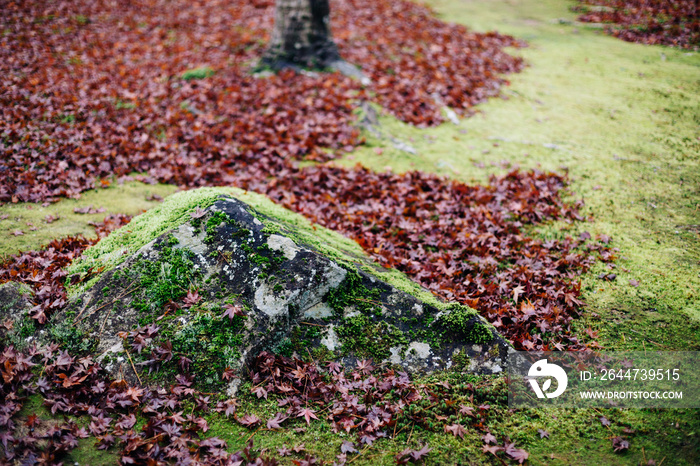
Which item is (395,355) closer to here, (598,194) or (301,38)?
(598,194)

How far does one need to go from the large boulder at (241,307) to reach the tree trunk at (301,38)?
7.09 meters

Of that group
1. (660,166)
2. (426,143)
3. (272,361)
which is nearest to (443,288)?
(272,361)

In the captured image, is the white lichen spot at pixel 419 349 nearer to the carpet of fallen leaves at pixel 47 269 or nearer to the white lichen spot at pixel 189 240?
the white lichen spot at pixel 189 240

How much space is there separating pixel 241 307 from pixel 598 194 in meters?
5.74

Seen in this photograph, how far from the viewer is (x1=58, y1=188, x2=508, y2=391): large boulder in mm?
3211

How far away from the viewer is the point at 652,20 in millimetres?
12859

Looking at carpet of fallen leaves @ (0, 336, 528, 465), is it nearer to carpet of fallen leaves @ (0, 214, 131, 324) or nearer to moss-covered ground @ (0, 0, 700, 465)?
moss-covered ground @ (0, 0, 700, 465)

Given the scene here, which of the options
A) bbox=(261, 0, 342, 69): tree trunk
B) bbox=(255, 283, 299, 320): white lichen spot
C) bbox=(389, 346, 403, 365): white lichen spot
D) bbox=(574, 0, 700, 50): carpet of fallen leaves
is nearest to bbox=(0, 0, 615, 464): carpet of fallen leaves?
bbox=(389, 346, 403, 365): white lichen spot

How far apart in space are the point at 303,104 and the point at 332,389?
650 centimetres

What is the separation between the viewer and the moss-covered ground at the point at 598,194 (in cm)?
298

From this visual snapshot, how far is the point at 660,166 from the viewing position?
6.57 metres

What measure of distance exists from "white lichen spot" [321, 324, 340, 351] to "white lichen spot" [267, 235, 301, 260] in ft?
2.52

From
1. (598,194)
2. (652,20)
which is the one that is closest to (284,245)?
(598,194)

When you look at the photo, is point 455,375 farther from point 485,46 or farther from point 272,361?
point 485,46
